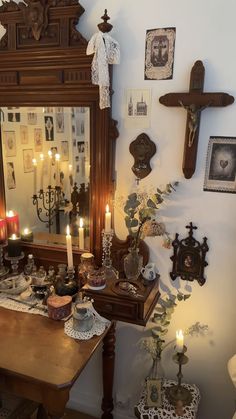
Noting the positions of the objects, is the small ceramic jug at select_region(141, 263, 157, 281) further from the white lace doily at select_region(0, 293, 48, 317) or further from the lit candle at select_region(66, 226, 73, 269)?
the white lace doily at select_region(0, 293, 48, 317)

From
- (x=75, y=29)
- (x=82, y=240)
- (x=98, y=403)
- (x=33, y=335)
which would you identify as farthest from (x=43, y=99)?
(x=98, y=403)

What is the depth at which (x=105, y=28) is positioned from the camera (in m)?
1.39

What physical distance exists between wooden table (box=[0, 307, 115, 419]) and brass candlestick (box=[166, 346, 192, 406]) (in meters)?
0.45

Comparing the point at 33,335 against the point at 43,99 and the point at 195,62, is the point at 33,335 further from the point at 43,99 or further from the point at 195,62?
the point at 195,62

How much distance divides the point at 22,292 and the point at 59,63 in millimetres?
1094

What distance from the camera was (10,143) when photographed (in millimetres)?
1752

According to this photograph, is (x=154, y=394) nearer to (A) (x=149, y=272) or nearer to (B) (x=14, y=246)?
(A) (x=149, y=272)

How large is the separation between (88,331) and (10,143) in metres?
1.04

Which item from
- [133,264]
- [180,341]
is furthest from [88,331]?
[180,341]

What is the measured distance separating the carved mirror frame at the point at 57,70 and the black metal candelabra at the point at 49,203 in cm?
20

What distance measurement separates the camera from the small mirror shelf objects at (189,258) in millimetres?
1520

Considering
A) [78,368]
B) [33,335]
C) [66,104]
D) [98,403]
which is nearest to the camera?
[78,368]

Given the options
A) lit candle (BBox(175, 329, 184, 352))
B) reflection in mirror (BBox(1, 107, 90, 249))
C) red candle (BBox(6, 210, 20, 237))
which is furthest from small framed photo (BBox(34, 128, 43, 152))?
lit candle (BBox(175, 329, 184, 352))

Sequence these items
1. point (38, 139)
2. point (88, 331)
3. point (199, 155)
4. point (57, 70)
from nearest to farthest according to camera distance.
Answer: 1. point (88, 331)
2. point (199, 155)
3. point (57, 70)
4. point (38, 139)
